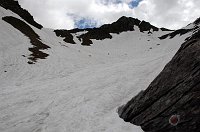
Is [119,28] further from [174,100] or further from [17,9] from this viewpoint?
[174,100]

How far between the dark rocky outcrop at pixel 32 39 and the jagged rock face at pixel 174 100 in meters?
29.4

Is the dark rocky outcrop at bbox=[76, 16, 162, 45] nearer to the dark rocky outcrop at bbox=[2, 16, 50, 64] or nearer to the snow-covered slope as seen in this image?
the dark rocky outcrop at bbox=[2, 16, 50, 64]

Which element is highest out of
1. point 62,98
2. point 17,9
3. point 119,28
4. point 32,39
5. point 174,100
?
point 119,28

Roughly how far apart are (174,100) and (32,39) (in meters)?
50.3

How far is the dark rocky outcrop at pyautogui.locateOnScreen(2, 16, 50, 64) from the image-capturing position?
43881 mm

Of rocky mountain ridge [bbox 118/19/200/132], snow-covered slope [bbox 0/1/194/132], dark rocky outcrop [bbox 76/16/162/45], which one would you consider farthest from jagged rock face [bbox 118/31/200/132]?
dark rocky outcrop [bbox 76/16/162/45]

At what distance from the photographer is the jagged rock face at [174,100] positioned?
11.2 metres

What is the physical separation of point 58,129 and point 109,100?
5.38 m

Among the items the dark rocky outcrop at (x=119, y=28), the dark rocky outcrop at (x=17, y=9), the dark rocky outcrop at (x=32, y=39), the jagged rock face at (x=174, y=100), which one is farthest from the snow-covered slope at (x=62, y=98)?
the dark rocky outcrop at (x=119, y=28)

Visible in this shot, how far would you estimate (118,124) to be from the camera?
13781 mm

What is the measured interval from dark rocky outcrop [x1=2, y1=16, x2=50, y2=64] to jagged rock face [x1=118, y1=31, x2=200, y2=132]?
2940 centimetres

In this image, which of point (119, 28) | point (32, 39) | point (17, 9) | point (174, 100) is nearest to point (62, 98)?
point (174, 100)

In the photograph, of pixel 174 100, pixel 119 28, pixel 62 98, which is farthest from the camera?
pixel 119 28

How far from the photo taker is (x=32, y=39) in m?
57.5
